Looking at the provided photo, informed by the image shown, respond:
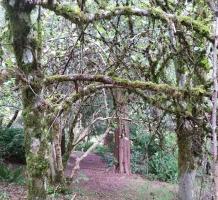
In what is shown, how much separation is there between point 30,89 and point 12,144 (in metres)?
11.3

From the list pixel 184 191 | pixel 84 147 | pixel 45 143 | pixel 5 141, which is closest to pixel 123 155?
pixel 5 141

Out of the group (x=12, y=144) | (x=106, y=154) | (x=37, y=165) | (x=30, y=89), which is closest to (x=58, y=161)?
(x=12, y=144)

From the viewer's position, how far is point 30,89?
377 cm

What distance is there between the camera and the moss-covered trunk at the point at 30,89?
12.1ft

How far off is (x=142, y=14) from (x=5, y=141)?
1214 centimetres

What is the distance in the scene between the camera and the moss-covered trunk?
3.69 metres

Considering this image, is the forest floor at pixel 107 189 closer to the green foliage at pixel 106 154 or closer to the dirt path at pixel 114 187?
the dirt path at pixel 114 187

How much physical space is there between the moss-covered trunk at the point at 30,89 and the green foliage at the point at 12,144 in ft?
35.9

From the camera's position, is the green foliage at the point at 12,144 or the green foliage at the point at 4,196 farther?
the green foliage at the point at 12,144

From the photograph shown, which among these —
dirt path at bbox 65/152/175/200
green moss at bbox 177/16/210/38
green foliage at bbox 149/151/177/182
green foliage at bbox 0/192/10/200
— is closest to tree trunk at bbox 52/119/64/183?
dirt path at bbox 65/152/175/200

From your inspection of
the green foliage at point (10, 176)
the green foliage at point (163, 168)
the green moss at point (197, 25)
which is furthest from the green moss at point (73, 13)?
the green foliage at point (163, 168)

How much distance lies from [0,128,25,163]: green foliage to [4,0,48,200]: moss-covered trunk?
10943mm

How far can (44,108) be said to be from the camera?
3.91m

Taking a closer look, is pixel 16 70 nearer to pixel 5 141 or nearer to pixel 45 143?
pixel 45 143
